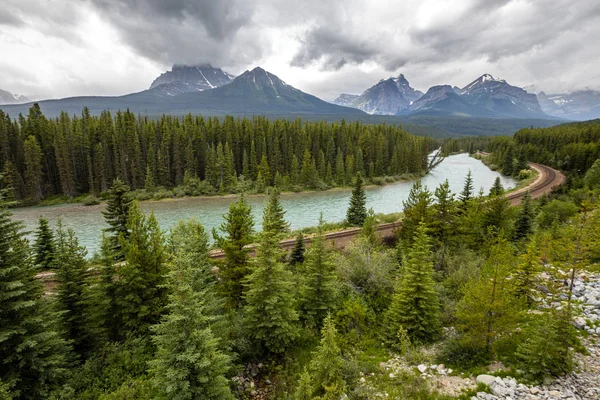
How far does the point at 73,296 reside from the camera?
1368 centimetres

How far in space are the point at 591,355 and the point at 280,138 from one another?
265 ft

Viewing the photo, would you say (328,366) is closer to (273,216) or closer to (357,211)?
(273,216)

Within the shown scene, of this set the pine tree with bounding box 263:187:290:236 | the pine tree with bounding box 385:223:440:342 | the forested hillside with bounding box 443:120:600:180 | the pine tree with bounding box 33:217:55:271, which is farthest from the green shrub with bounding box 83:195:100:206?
the forested hillside with bounding box 443:120:600:180

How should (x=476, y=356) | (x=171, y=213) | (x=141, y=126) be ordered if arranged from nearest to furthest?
(x=476, y=356)
(x=171, y=213)
(x=141, y=126)

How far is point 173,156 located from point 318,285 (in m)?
69.5

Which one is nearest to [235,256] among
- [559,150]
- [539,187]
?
[539,187]

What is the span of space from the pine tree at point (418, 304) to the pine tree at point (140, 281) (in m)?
11.5

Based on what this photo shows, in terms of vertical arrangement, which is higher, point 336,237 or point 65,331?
point 65,331

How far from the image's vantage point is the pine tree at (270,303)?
13.5 m

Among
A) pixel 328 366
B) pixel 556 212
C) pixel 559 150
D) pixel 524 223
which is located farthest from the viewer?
pixel 559 150

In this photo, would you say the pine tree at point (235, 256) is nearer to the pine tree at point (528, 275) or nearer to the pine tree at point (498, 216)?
the pine tree at point (528, 275)

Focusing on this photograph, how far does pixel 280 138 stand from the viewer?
86625 mm

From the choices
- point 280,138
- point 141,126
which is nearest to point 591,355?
point 280,138

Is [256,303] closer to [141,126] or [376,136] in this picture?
[141,126]
